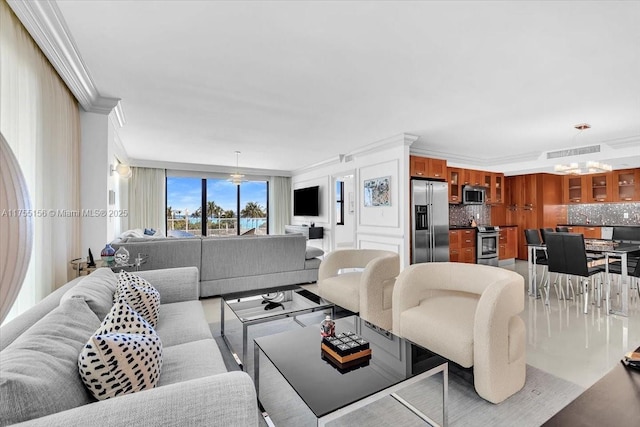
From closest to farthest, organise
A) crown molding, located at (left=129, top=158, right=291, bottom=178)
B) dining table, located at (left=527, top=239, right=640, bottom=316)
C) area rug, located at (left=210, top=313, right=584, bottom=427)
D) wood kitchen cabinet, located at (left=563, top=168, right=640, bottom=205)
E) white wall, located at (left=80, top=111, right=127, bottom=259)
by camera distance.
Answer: area rug, located at (left=210, top=313, right=584, bottom=427)
white wall, located at (left=80, top=111, right=127, bottom=259)
dining table, located at (left=527, top=239, right=640, bottom=316)
wood kitchen cabinet, located at (left=563, top=168, right=640, bottom=205)
crown molding, located at (left=129, top=158, right=291, bottom=178)

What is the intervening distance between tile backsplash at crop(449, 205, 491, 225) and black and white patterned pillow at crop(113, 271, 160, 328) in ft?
20.6

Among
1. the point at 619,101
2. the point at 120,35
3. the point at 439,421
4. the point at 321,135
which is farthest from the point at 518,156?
the point at 120,35

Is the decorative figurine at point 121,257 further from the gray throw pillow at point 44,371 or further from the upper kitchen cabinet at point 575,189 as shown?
the upper kitchen cabinet at point 575,189

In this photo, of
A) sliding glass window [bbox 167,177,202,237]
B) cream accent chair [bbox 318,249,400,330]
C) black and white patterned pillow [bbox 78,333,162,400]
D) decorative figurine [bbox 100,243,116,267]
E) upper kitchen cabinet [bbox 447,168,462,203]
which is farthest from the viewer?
sliding glass window [bbox 167,177,202,237]

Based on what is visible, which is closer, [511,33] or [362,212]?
[511,33]

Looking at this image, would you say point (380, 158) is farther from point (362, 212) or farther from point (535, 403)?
point (535, 403)

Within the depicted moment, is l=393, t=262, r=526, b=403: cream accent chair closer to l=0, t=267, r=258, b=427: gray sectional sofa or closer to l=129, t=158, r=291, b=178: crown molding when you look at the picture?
l=0, t=267, r=258, b=427: gray sectional sofa

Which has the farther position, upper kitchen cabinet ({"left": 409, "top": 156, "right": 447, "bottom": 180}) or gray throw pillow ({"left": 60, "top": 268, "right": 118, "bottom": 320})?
upper kitchen cabinet ({"left": 409, "top": 156, "right": 447, "bottom": 180})

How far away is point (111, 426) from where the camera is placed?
81 cm

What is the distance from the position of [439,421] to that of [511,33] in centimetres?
260

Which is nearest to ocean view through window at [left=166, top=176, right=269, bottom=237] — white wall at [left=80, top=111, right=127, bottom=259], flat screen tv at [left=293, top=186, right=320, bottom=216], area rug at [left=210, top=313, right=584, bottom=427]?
flat screen tv at [left=293, top=186, right=320, bottom=216]

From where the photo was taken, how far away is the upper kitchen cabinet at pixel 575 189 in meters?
7.10

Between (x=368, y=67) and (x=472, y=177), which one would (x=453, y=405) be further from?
(x=472, y=177)

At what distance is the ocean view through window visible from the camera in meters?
7.90
